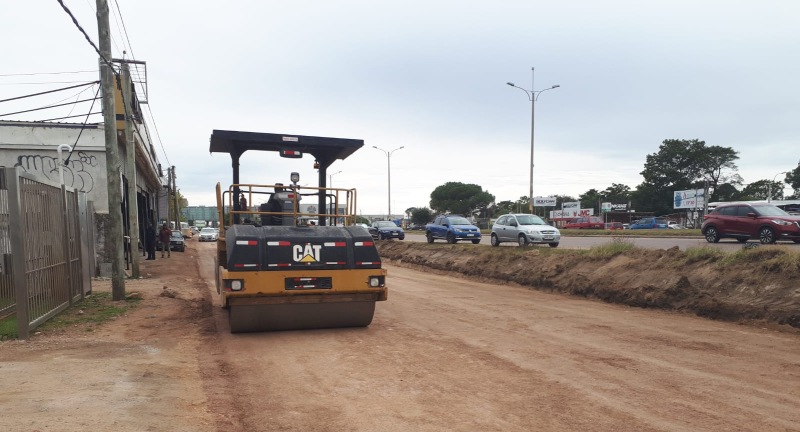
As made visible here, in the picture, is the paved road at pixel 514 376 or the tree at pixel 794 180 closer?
the paved road at pixel 514 376

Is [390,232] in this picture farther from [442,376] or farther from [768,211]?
A: [442,376]

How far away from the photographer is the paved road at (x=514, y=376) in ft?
15.7

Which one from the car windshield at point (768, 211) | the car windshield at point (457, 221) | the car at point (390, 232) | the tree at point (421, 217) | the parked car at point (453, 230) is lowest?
the tree at point (421, 217)

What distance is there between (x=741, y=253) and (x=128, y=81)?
19.2m

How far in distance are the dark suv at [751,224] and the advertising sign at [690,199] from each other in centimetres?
6125

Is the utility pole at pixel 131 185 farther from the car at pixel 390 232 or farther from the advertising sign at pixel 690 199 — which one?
the advertising sign at pixel 690 199

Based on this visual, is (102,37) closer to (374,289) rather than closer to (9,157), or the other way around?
(374,289)

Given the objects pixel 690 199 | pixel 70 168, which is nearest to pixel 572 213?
pixel 690 199

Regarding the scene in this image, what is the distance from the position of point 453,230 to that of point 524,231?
20.5 feet

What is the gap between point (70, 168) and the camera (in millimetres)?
20469

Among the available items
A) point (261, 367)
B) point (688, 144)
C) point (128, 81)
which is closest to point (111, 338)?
point (261, 367)

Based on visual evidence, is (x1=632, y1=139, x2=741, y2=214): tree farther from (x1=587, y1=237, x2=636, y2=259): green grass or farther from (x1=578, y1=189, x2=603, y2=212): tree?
(x1=587, y1=237, x2=636, y2=259): green grass

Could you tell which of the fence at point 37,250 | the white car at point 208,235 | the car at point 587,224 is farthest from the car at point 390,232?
the car at point 587,224

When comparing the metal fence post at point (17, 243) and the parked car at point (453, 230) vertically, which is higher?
the metal fence post at point (17, 243)
